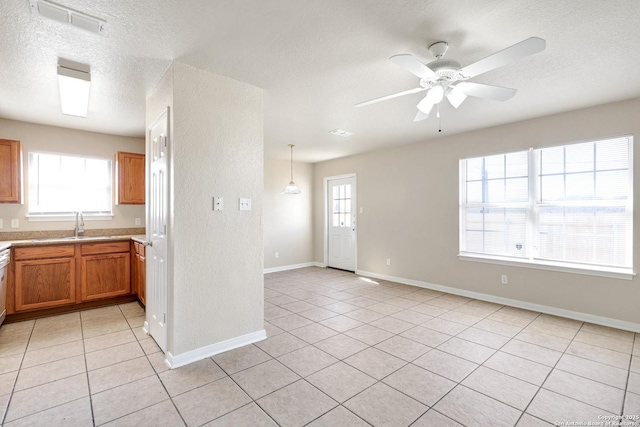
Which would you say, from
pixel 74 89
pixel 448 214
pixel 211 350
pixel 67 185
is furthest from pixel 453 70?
pixel 67 185

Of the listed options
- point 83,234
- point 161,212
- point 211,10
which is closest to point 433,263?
point 161,212

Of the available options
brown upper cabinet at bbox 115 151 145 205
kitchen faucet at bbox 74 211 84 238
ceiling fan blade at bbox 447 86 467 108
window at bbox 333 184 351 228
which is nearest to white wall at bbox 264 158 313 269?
window at bbox 333 184 351 228

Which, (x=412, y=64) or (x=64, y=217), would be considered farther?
(x=64, y=217)

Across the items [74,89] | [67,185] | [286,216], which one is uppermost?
[74,89]

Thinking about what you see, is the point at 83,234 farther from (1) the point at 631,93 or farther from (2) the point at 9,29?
(1) the point at 631,93

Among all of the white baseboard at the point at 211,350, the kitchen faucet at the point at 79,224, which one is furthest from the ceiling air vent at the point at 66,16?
the kitchen faucet at the point at 79,224

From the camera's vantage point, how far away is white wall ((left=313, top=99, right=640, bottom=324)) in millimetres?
3365

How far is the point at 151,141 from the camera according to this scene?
3.07 meters

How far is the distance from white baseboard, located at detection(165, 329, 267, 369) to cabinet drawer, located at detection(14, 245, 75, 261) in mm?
2280

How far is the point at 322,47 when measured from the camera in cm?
225

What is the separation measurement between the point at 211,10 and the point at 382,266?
4.91m

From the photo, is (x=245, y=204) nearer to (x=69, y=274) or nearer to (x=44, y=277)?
(x=69, y=274)

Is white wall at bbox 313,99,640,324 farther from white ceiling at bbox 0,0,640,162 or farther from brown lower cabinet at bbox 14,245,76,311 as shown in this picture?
brown lower cabinet at bbox 14,245,76,311

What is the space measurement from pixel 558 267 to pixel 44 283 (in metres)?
6.17
